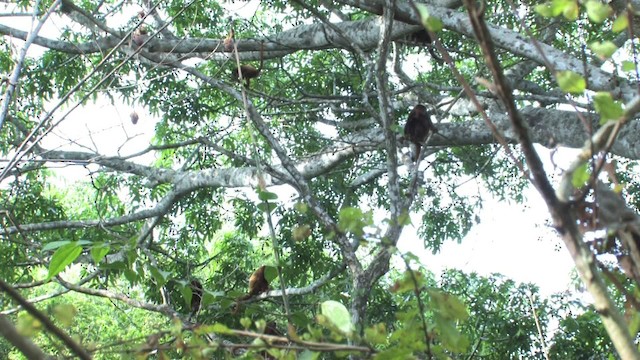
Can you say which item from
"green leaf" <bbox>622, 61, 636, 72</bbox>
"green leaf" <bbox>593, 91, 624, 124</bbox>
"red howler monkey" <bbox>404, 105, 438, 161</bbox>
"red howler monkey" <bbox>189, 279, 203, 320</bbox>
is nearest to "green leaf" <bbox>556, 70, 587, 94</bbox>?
"green leaf" <bbox>593, 91, 624, 124</bbox>

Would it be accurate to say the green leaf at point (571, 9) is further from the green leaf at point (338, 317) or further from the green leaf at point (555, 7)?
the green leaf at point (338, 317)

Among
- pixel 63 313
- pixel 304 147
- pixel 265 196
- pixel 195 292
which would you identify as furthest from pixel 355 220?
pixel 304 147

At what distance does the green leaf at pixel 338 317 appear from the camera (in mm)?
1109

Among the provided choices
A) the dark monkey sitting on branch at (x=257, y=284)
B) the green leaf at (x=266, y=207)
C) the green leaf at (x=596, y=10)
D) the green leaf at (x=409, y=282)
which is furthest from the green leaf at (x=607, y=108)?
the dark monkey sitting on branch at (x=257, y=284)

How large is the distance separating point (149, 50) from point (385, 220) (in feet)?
15.1

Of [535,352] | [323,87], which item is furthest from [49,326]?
[323,87]

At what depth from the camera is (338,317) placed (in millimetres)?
1135

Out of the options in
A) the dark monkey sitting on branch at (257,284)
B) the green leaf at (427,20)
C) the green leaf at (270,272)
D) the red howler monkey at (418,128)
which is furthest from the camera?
the red howler monkey at (418,128)

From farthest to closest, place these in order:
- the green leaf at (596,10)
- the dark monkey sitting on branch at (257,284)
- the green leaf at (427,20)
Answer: the dark monkey sitting on branch at (257,284) < the green leaf at (596,10) < the green leaf at (427,20)

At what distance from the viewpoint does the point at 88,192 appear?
11953 millimetres

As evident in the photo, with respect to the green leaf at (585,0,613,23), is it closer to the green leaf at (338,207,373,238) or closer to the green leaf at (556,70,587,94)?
the green leaf at (556,70,587,94)

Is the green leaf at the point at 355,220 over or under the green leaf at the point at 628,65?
under

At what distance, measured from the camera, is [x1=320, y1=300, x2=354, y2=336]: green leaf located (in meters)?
1.11

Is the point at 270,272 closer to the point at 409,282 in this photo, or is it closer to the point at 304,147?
the point at 409,282
